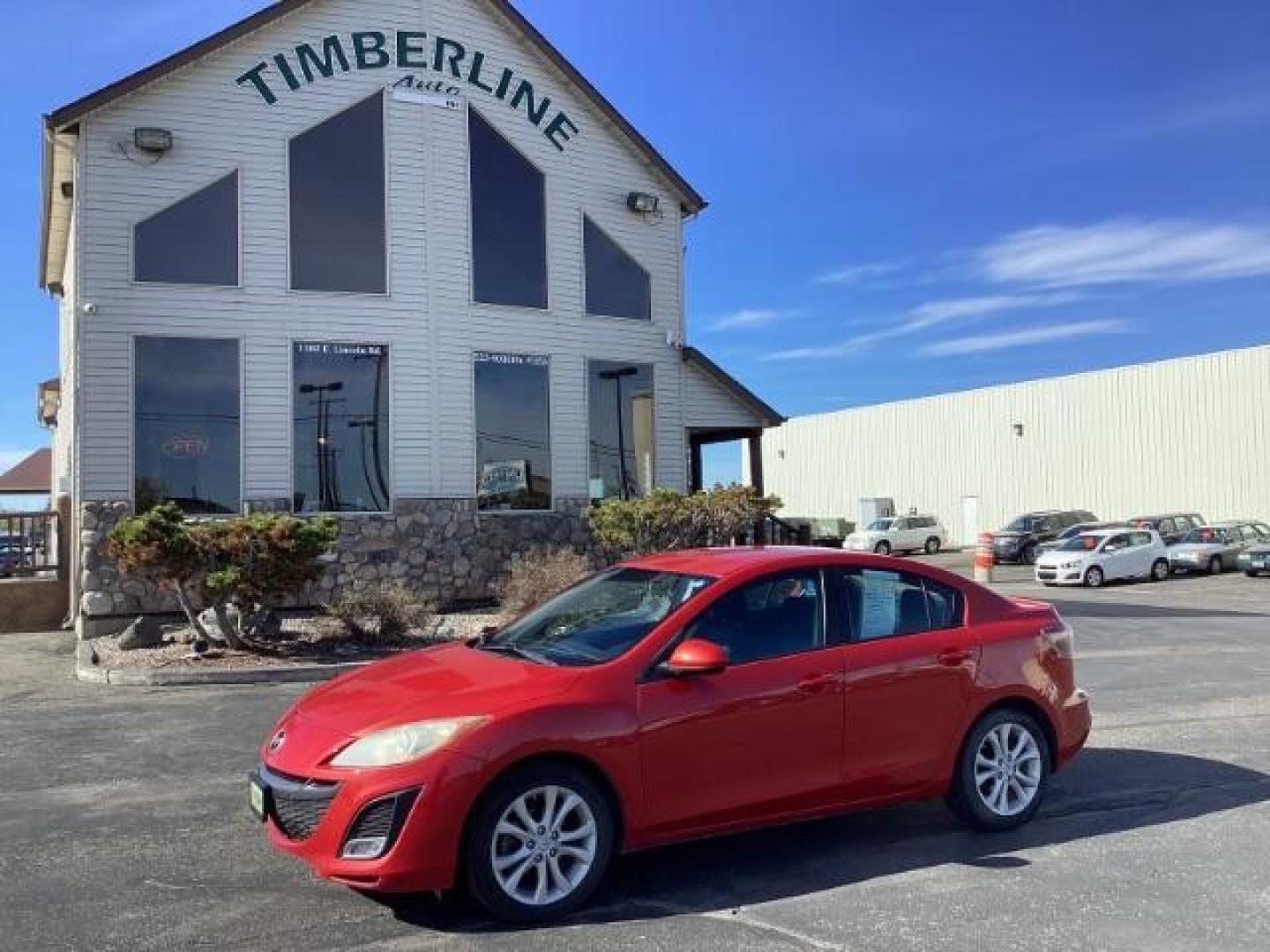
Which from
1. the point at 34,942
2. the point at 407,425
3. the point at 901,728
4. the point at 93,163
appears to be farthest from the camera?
the point at 407,425

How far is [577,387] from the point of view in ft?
62.2

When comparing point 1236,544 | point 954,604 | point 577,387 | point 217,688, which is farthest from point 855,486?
point 954,604

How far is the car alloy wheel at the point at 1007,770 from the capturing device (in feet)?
20.2

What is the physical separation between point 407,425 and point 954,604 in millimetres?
12453

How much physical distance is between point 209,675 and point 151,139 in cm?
833

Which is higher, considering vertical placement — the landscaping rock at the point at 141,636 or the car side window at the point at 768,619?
the car side window at the point at 768,619

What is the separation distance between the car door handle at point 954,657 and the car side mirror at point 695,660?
1.43m

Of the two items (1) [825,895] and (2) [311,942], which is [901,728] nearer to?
(1) [825,895]

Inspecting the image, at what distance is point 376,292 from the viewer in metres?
17.5

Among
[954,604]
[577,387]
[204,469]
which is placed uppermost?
[577,387]

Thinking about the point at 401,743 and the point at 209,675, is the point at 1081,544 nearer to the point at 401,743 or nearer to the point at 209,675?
the point at 209,675

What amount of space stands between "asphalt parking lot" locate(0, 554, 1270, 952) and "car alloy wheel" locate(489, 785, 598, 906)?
0.17 meters

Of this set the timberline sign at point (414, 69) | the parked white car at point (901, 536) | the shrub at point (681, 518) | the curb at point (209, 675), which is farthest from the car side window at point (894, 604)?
the parked white car at point (901, 536)

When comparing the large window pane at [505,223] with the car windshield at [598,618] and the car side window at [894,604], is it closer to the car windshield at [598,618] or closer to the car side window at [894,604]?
the car windshield at [598,618]
